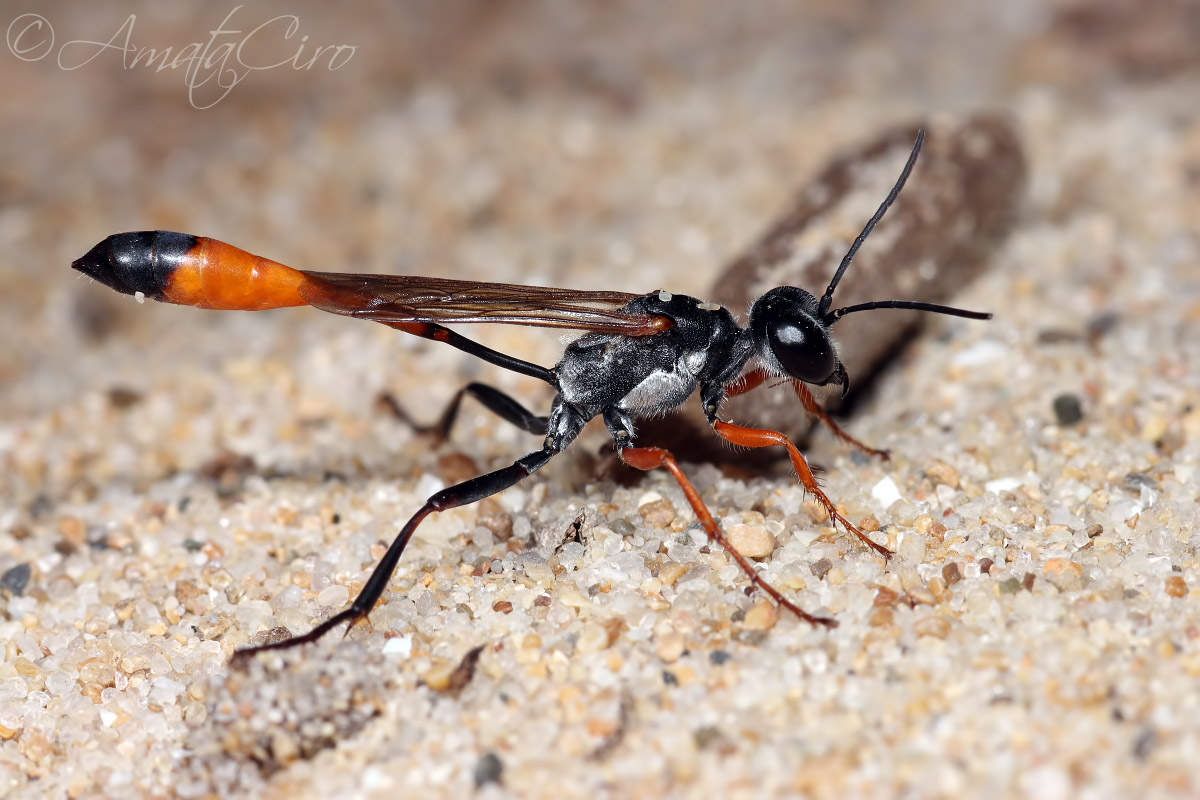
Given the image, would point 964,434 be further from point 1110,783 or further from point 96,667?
point 96,667

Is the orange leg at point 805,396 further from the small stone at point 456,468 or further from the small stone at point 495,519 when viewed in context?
the small stone at point 456,468

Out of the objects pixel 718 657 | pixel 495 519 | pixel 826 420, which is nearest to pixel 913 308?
pixel 826 420

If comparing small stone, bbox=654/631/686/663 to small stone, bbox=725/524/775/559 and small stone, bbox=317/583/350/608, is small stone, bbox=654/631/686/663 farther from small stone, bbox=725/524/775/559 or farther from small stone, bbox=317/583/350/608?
small stone, bbox=317/583/350/608

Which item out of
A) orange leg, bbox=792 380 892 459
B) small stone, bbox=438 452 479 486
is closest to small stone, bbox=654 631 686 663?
orange leg, bbox=792 380 892 459

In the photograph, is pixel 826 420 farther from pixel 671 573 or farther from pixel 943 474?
pixel 671 573

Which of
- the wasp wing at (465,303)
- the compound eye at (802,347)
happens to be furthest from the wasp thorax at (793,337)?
the wasp wing at (465,303)

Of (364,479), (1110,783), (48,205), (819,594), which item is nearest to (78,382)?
(48,205)

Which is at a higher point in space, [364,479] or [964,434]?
[964,434]

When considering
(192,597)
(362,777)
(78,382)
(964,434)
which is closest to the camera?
(362,777)
